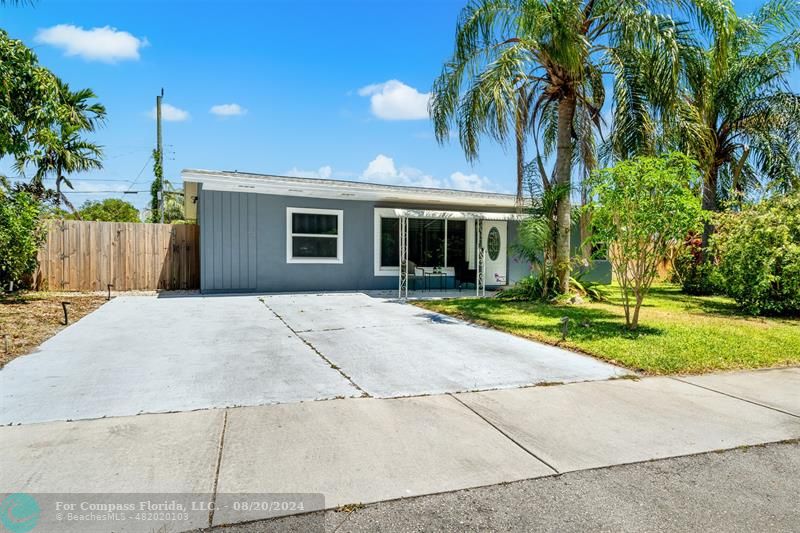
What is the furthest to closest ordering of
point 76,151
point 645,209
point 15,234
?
point 76,151 → point 15,234 → point 645,209

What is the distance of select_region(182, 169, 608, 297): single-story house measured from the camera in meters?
12.2

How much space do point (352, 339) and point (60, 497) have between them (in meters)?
4.56

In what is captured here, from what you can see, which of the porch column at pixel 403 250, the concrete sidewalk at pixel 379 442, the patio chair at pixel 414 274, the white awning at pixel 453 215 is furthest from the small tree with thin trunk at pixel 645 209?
the patio chair at pixel 414 274

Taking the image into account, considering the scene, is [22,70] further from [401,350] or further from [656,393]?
[656,393]

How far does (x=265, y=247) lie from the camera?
12695 mm

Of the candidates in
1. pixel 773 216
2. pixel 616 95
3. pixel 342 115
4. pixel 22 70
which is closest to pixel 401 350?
pixel 22 70

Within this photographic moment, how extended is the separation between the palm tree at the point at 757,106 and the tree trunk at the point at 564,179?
312 centimetres

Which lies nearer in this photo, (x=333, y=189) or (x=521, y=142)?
(x=521, y=142)

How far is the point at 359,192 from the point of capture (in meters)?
12.8

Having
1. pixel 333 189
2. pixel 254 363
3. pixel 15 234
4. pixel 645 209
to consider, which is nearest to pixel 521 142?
pixel 645 209

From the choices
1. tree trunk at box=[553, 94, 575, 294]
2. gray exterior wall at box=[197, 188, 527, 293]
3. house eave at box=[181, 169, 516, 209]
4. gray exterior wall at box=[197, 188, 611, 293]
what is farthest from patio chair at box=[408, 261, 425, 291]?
tree trunk at box=[553, 94, 575, 294]

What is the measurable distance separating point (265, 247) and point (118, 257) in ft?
14.1

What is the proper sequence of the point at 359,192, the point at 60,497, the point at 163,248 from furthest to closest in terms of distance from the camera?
1. the point at 163,248
2. the point at 359,192
3. the point at 60,497

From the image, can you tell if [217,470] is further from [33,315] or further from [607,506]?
[33,315]
